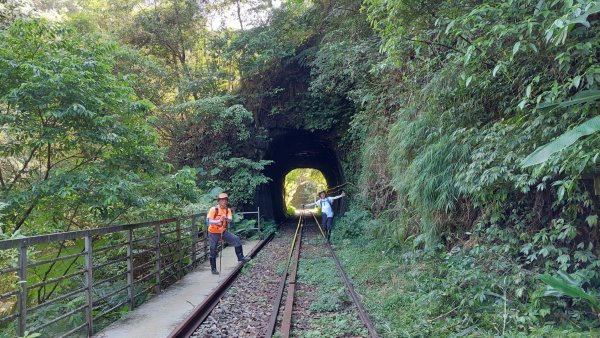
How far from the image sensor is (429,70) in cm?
688

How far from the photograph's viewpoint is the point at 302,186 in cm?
→ 6041

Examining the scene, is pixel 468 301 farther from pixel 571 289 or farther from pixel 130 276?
pixel 130 276

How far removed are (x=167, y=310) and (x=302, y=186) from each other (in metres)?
54.8

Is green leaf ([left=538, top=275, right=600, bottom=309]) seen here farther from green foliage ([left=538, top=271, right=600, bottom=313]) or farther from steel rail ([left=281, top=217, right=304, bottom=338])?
steel rail ([left=281, top=217, right=304, bottom=338])

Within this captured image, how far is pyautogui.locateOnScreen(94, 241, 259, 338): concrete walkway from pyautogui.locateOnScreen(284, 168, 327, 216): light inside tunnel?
4488cm

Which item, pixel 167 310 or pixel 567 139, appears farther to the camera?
pixel 167 310

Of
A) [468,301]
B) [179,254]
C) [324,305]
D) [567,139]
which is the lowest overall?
[324,305]

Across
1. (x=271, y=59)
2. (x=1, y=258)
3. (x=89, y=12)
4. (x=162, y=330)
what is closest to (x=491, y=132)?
(x=162, y=330)

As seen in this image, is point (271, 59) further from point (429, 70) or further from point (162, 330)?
point (162, 330)

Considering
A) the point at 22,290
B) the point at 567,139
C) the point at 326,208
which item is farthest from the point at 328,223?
the point at 567,139

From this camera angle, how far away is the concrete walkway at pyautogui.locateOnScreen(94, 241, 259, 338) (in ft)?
15.4

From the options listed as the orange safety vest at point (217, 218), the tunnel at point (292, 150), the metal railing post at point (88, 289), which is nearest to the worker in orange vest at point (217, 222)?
the orange safety vest at point (217, 218)

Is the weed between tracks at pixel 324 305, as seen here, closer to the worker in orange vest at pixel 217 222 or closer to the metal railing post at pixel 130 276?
the worker in orange vest at pixel 217 222

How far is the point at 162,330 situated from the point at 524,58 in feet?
17.7
